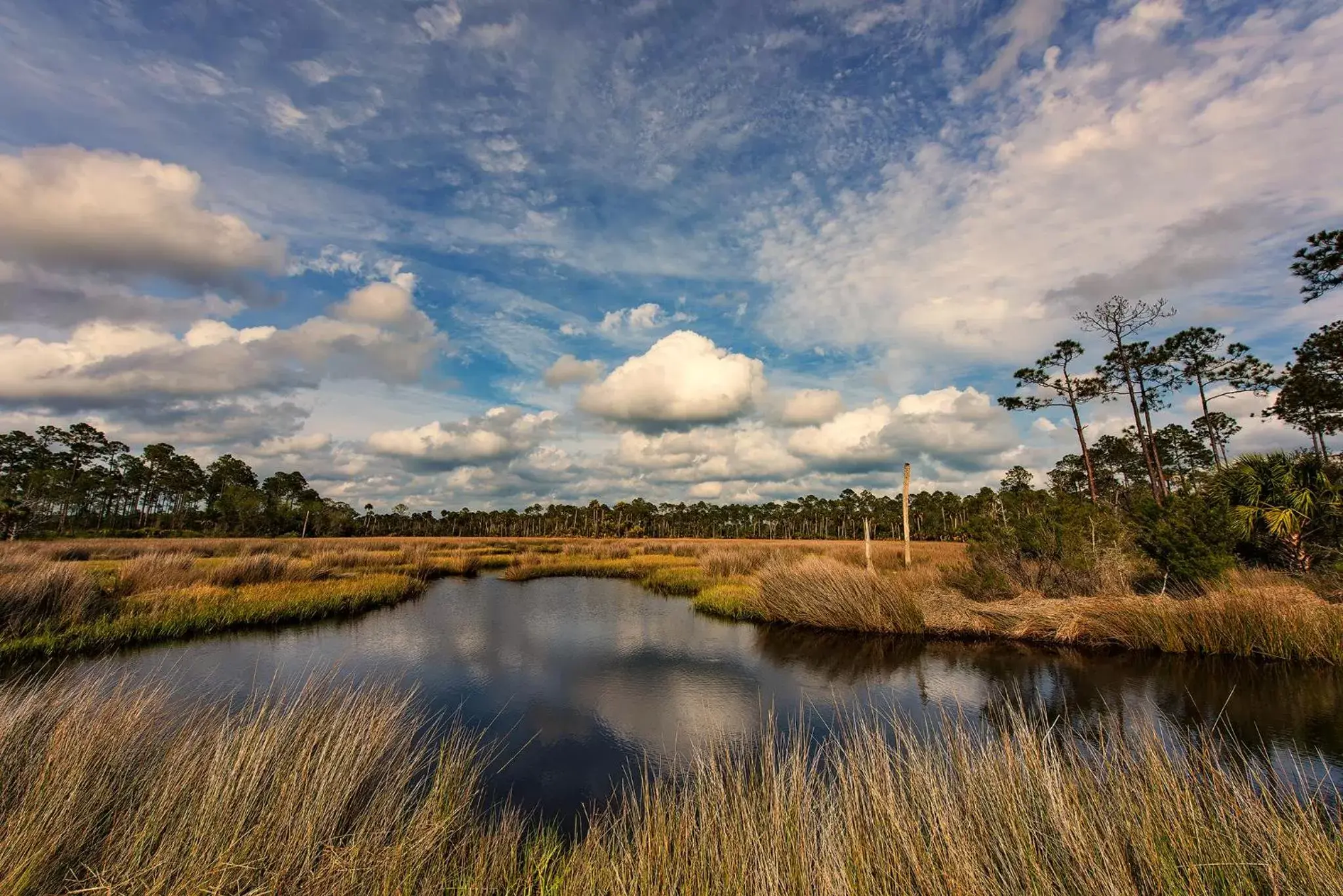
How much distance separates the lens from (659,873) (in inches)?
138

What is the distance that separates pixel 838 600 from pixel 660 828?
13774 millimetres

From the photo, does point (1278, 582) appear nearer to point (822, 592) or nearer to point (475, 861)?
point (822, 592)

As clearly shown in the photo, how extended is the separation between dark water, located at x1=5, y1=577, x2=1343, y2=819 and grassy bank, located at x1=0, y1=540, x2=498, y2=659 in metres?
1.40

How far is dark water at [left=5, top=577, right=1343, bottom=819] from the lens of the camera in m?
8.16

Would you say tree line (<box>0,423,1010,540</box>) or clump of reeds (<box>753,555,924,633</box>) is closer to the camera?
clump of reeds (<box>753,555,924,633</box>)

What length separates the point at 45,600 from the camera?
534 inches

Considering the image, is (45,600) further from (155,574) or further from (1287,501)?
(1287,501)

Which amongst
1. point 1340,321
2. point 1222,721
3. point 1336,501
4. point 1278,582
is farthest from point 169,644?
point 1340,321

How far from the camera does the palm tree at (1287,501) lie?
47.8ft

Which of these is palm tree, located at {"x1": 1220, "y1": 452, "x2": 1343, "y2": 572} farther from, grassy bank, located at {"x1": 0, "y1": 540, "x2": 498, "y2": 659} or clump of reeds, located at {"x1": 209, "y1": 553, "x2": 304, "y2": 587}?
clump of reeds, located at {"x1": 209, "y1": 553, "x2": 304, "y2": 587}

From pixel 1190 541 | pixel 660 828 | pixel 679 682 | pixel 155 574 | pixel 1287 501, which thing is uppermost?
pixel 1287 501

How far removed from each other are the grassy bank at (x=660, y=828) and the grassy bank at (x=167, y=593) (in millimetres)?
11630

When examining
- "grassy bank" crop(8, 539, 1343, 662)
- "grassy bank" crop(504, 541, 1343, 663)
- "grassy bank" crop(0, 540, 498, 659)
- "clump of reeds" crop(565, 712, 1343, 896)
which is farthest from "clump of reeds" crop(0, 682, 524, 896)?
"grassy bank" crop(504, 541, 1343, 663)

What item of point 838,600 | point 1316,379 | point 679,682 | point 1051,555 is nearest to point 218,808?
point 679,682
